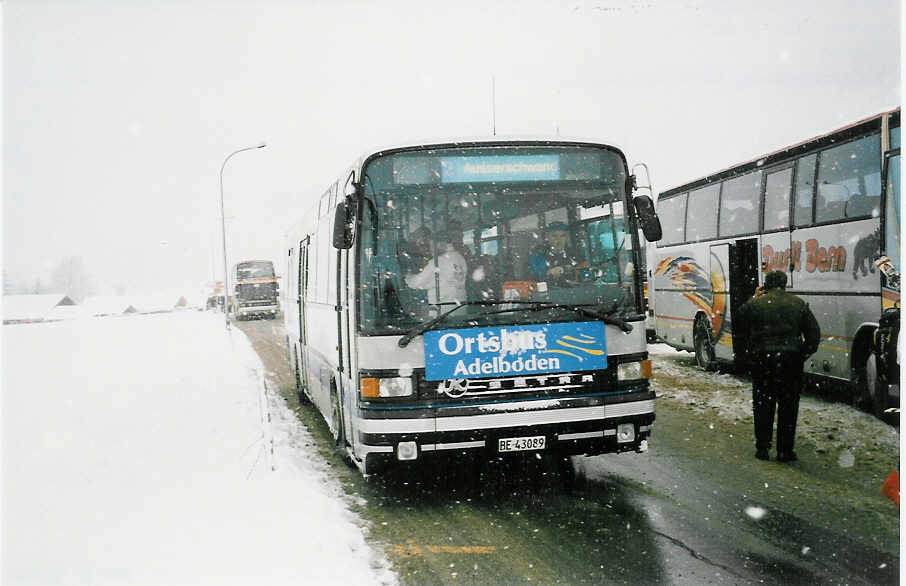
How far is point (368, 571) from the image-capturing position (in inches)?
202

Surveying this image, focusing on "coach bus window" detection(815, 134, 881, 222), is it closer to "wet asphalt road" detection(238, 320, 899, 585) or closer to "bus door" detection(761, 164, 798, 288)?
"bus door" detection(761, 164, 798, 288)

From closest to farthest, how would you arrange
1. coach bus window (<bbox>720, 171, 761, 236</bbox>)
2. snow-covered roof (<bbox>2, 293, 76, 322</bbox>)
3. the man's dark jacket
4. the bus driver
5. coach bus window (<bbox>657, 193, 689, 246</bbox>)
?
the bus driver → the man's dark jacket → coach bus window (<bbox>720, 171, 761, 236</bbox>) → coach bus window (<bbox>657, 193, 689, 246</bbox>) → snow-covered roof (<bbox>2, 293, 76, 322</bbox>)

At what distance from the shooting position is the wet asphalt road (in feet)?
16.6

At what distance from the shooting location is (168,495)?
712 centimetres

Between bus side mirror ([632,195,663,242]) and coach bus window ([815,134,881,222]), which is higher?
coach bus window ([815,134,881,222])

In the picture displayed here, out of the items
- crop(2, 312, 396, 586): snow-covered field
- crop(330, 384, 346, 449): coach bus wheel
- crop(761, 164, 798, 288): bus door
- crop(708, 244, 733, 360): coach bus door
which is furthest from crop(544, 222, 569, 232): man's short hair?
crop(708, 244, 733, 360): coach bus door

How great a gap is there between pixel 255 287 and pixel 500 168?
40575mm

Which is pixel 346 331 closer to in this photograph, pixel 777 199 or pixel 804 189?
pixel 804 189

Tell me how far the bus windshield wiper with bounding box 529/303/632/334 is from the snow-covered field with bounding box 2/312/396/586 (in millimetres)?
2277

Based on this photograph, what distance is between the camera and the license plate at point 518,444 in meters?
→ 6.39

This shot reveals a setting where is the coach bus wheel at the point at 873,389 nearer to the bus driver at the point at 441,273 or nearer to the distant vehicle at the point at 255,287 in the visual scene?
the bus driver at the point at 441,273

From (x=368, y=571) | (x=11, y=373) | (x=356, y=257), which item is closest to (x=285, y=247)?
(x=11, y=373)

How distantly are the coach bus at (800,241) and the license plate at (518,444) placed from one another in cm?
288

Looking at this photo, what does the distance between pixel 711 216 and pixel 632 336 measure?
9.06 metres
